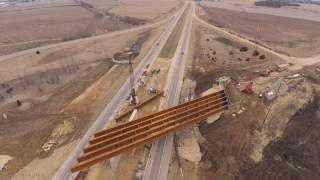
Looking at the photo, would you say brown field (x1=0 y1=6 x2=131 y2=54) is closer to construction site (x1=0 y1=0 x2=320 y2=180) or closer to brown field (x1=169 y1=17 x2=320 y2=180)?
construction site (x1=0 y1=0 x2=320 y2=180)

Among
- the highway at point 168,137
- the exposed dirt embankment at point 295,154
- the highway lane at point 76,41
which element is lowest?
the exposed dirt embankment at point 295,154

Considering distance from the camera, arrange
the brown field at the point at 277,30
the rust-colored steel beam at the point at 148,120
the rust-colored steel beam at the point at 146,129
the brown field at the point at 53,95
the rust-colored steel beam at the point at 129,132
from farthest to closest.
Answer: the brown field at the point at 277,30 → the brown field at the point at 53,95 → the rust-colored steel beam at the point at 148,120 → the rust-colored steel beam at the point at 129,132 → the rust-colored steel beam at the point at 146,129

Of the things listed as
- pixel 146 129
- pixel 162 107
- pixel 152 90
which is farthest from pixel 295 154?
pixel 152 90

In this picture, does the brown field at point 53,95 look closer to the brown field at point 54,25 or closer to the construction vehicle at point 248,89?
the brown field at point 54,25

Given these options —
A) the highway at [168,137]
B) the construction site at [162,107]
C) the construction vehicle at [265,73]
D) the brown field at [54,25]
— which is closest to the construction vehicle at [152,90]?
the construction site at [162,107]

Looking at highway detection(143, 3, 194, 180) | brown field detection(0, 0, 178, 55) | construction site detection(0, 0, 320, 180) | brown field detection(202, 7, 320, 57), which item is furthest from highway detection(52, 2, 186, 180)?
brown field detection(202, 7, 320, 57)

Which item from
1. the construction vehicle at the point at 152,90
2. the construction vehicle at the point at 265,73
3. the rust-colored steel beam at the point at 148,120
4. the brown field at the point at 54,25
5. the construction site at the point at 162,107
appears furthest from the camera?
the brown field at the point at 54,25
